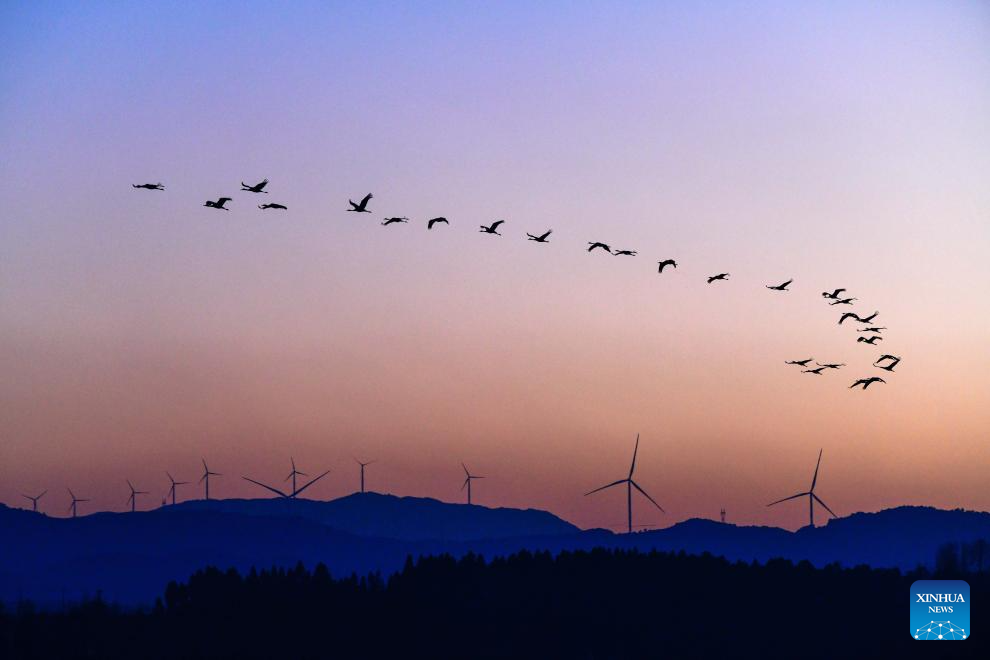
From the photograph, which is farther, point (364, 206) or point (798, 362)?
point (798, 362)

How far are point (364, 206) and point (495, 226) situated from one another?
9.44 meters

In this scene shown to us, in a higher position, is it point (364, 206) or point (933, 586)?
point (364, 206)

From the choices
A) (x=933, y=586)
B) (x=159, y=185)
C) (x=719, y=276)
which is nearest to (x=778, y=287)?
(x=719, y=276)

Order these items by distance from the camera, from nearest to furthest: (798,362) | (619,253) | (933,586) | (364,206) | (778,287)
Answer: (364,206) < (619,253) < (778,287) < (798,362) < (933,586)

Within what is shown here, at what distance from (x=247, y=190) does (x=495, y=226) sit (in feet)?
49.8

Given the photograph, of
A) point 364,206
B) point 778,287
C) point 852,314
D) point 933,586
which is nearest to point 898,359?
point 852,314

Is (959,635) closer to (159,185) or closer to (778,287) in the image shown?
(778,287)

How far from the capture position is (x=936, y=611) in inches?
6791

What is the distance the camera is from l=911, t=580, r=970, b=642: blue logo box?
173 m

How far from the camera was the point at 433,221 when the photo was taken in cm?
10325

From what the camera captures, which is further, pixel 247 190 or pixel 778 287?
pixel 778 287

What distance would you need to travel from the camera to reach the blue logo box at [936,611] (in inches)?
6796

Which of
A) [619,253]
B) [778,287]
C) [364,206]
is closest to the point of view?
[364,206]

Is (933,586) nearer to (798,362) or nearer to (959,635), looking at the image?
(959,635)
